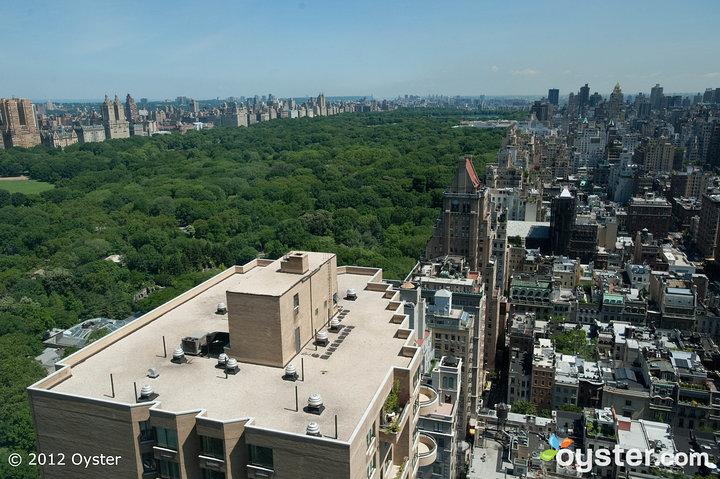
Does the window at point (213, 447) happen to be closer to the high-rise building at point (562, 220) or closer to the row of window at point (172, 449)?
the row of window at point (172, 449)

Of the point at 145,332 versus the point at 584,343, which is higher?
the point at 145,332

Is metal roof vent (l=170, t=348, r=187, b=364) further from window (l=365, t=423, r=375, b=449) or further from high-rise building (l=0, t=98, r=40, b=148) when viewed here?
high-rise building (l=0, t=98, r=40, b=148)

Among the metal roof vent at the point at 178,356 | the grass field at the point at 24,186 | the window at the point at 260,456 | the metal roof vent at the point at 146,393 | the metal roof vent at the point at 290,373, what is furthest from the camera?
the grass field at the point at 24,186

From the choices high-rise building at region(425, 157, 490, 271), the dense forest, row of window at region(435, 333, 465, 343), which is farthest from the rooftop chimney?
high-rise building at region(425, 157, 490, 271)

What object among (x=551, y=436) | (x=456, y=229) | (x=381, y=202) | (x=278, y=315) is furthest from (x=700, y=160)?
(x=278, y=315)

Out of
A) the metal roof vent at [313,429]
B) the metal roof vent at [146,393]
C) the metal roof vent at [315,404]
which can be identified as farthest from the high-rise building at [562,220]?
the metal roof vent at [146,393]

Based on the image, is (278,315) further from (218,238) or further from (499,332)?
(218,238)
